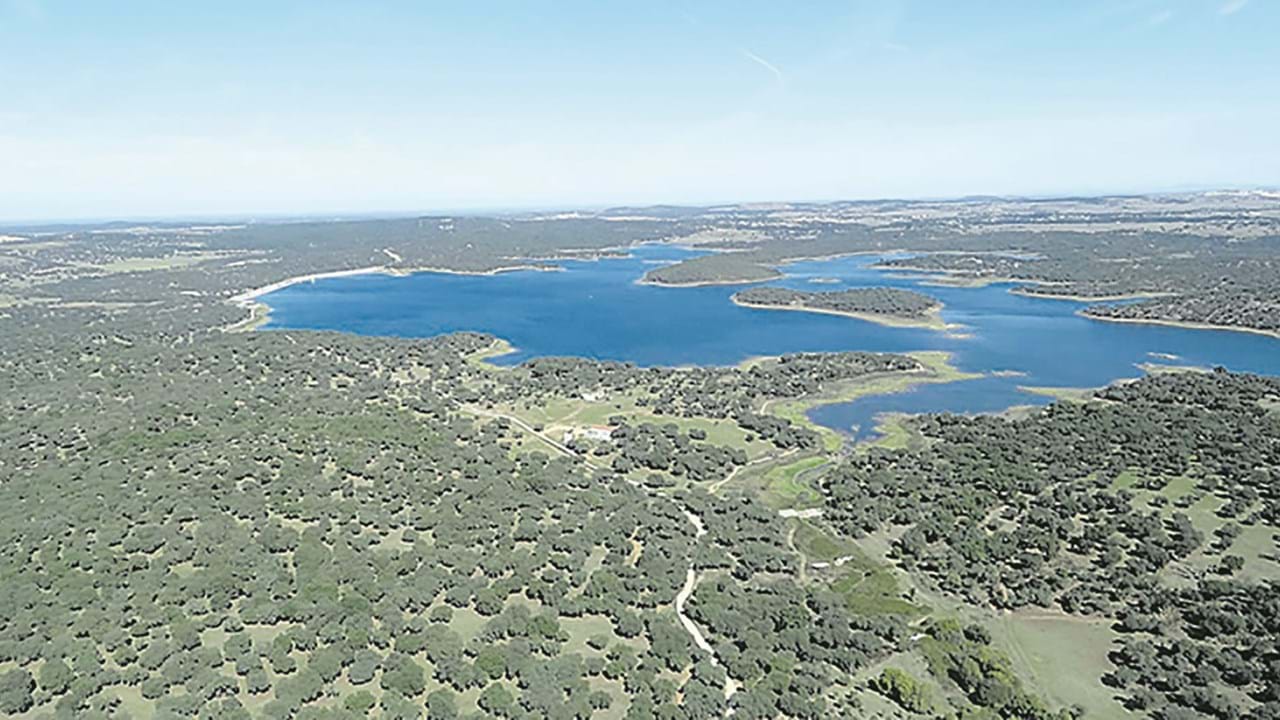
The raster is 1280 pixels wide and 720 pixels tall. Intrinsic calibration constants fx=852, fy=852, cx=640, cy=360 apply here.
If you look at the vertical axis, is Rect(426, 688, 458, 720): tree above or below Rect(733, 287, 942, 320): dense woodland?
above

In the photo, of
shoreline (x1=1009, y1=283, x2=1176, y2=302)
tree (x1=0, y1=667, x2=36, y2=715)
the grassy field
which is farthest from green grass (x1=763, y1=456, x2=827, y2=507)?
shoreline (x1=1009, y1=283, x2=1176, y2=302)

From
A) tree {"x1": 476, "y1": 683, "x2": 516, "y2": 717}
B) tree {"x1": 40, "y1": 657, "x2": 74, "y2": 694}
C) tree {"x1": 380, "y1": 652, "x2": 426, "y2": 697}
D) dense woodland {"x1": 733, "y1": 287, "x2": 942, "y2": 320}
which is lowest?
dense woodland {"x1": 733, "y1": 287, "x2": 942, "y2": 320}

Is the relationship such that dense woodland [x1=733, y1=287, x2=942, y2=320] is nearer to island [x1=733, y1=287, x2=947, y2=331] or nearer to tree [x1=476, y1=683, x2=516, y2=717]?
island [x1=733, y1=287, x2=947, y2=331]

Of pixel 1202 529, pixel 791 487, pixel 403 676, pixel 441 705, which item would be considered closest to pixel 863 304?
pixel 791 487

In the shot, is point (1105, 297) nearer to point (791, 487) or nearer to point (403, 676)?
point (791, 487)

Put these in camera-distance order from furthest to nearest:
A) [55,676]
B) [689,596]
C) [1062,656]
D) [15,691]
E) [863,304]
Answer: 1. [863,304]
2. [689,596]
3. [1062,656]
4. [55,676]
5. [15,691]

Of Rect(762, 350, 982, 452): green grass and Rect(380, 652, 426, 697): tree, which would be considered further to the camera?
Rect(762, 350, 982, 452): green grass

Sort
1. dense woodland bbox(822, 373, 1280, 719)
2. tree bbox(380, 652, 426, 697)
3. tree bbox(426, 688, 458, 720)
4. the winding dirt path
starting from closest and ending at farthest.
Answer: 1. tree bbox(426, 688, 458, 720)
2. tree bbox(380, 652, 426, 697)
3. the winding dirt path
4. dense woodland bbox(822, 373, 1280, 719)

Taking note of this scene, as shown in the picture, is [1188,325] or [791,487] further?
[1188,325]

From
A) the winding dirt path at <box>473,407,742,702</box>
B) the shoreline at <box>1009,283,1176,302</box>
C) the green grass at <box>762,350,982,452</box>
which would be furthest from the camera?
the shoreline at <box>1009,283,1176,302</box>
